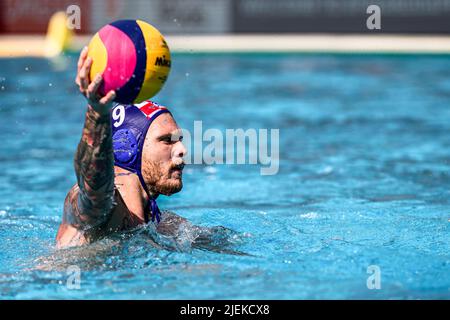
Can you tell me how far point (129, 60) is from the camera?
9.65 ft

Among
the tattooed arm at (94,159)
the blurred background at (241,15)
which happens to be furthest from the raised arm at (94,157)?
the blurred background at (241,15)

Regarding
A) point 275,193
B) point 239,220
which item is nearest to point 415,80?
point 275,193

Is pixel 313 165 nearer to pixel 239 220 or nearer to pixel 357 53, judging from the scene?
pixel 239 220

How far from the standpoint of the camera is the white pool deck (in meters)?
13.2

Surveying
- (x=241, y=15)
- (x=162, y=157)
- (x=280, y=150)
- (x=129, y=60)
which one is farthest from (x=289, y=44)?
(x=129, y=60)

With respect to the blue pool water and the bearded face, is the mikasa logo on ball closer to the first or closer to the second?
the bearded face

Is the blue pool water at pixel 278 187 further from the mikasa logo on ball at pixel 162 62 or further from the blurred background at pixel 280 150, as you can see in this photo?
the mikasa logo on ball at pixel 162 62

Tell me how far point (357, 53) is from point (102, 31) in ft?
34.5

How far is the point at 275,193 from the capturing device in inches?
231

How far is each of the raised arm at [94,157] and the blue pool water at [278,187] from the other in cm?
31

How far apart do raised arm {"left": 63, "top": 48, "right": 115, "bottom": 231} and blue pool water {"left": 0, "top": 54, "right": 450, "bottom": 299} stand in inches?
12.2

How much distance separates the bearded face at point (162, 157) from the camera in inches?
139

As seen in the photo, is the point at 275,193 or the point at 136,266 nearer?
the point at 136,266

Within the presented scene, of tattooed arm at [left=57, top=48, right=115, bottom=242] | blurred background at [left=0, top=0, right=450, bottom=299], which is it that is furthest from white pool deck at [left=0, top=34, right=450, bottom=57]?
tattooed arm at [left=57, top=48, right=115, bottom=242]
